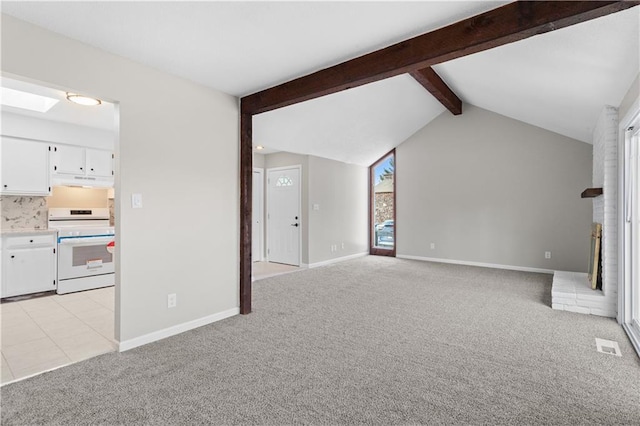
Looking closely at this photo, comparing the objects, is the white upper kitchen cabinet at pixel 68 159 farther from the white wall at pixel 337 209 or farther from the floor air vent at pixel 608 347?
the floor air vent at pixel 608 347

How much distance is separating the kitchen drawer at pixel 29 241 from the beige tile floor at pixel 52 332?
70 cm

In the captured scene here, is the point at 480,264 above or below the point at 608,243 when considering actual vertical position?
below

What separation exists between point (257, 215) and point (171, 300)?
4.12 metres

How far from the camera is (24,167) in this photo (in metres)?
4.30

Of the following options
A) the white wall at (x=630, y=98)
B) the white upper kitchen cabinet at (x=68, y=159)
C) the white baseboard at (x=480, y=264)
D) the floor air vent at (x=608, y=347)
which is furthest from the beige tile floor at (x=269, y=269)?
the white wall at (x=630, y=98)

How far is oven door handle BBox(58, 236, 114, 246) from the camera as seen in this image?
4430 millimetres

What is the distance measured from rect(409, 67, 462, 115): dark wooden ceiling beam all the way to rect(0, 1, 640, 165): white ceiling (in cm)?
47

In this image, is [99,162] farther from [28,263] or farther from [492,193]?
[492,193]

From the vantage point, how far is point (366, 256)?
7684 mm

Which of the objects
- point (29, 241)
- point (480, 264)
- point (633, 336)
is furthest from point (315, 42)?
point (480, 264)

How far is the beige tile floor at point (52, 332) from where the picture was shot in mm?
2447

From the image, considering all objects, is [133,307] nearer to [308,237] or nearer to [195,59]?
[195,59]

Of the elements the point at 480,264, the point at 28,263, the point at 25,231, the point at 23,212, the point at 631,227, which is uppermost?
the point at 23,212

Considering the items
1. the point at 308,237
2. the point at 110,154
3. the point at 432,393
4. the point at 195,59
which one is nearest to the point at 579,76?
the point at 432,393
